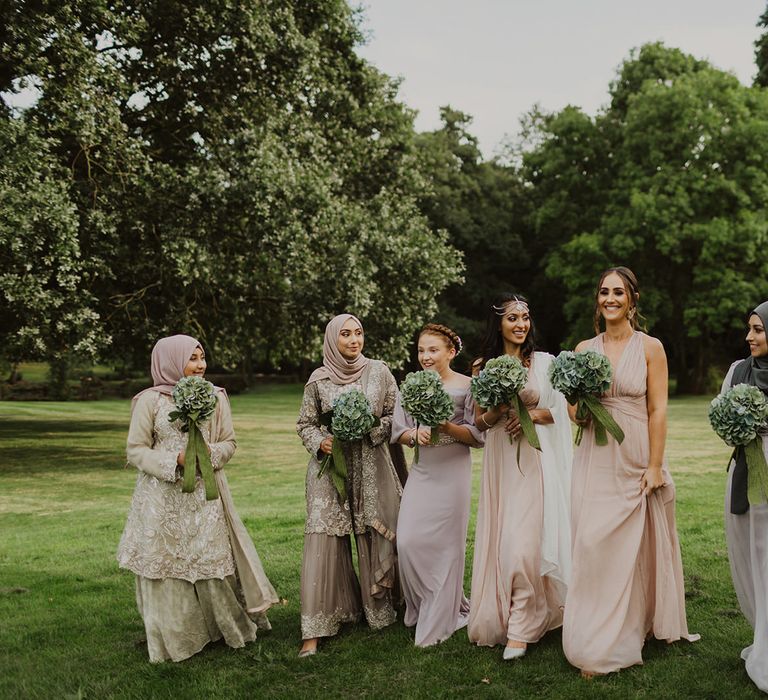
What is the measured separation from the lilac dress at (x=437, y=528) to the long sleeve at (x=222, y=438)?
54.6 inches

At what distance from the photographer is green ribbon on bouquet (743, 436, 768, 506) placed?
535cm

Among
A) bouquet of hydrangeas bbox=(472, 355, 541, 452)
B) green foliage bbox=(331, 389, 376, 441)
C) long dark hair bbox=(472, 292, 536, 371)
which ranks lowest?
green foliage bbox=(331, 389, 376, 441)

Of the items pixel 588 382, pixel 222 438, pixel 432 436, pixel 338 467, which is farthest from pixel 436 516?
pixel 222 438

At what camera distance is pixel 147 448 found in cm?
625

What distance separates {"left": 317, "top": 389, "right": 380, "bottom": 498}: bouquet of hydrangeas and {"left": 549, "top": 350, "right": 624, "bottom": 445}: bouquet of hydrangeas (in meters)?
1.45

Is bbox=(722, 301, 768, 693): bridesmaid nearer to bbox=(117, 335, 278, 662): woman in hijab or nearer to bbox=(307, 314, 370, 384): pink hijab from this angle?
bbox=(307, 314, 370, 384): pink hijab

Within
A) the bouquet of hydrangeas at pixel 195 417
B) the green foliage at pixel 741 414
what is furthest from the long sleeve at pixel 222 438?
the green foliage at pixel 741 414

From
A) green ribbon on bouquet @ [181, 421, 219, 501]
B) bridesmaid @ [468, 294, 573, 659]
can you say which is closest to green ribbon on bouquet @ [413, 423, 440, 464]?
bridesmaid @ [468, 294, 573, 659]

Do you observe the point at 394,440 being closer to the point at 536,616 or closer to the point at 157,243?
the point at 536,616

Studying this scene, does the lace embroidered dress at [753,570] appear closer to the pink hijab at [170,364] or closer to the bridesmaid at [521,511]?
the bridesmaid at [521,511]

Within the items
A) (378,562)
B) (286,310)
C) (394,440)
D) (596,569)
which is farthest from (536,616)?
(286,310)

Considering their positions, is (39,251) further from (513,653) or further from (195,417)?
(513,653)

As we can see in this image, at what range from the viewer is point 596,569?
228 inches

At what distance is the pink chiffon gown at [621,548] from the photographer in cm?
573
